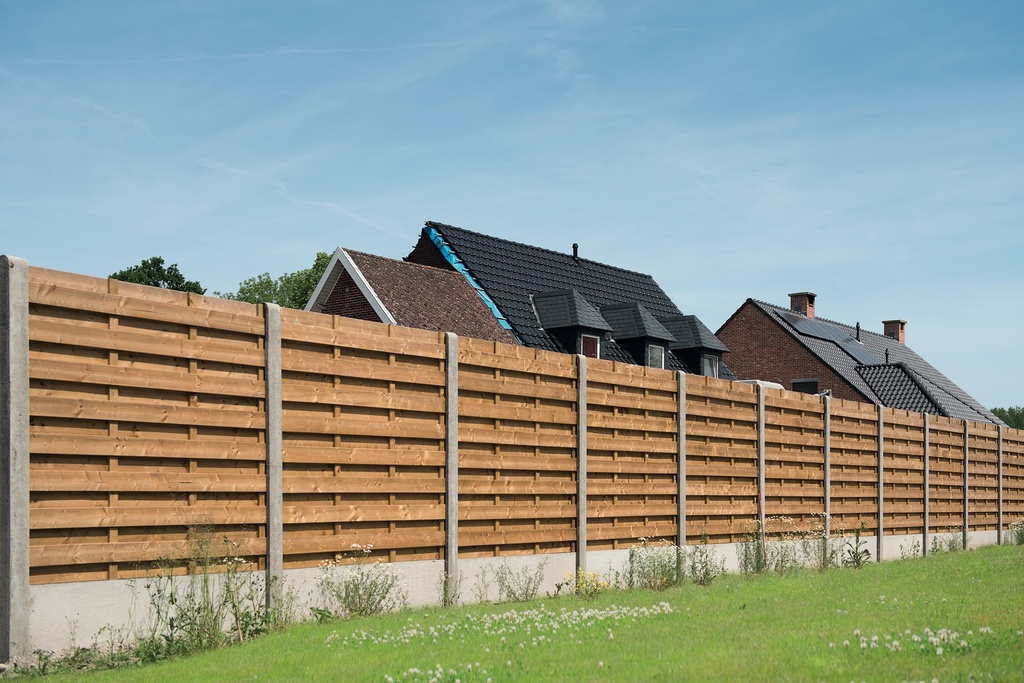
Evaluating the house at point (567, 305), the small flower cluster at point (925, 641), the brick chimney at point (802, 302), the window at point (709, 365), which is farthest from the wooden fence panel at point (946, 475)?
the brick chimney at point (802, 302)

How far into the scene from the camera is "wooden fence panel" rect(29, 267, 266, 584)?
24.2 feet

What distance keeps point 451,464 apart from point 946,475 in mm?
14210

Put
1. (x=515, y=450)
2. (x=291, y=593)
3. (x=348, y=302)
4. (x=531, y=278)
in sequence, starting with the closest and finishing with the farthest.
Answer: (x=291, y=593)
(x=515, y=450)
(x=348, y=302)
(x=531, y=278)

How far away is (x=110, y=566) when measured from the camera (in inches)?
303

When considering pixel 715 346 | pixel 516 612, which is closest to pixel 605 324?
pixel 715 346

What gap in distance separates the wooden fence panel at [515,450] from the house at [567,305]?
1257cm

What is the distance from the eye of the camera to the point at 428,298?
79.2 ft

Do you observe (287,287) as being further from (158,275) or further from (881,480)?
(881,480)

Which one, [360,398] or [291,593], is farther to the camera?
[360,398]

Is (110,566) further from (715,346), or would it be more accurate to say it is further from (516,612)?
(715,346)

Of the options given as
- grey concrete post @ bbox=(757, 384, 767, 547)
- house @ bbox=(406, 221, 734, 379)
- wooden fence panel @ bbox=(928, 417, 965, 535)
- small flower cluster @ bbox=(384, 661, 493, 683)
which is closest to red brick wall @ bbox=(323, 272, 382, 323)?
house @ bbox=(406, 221, 734, 379)

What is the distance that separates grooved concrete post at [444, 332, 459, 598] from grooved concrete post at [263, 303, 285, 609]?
6.39 ft

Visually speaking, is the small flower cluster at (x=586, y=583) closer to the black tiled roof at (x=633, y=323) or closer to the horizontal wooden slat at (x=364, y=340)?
the horizontal wooden slat at (x=364, y=340)

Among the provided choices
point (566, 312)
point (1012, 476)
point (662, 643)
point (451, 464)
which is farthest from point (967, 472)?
point (662, 643)
